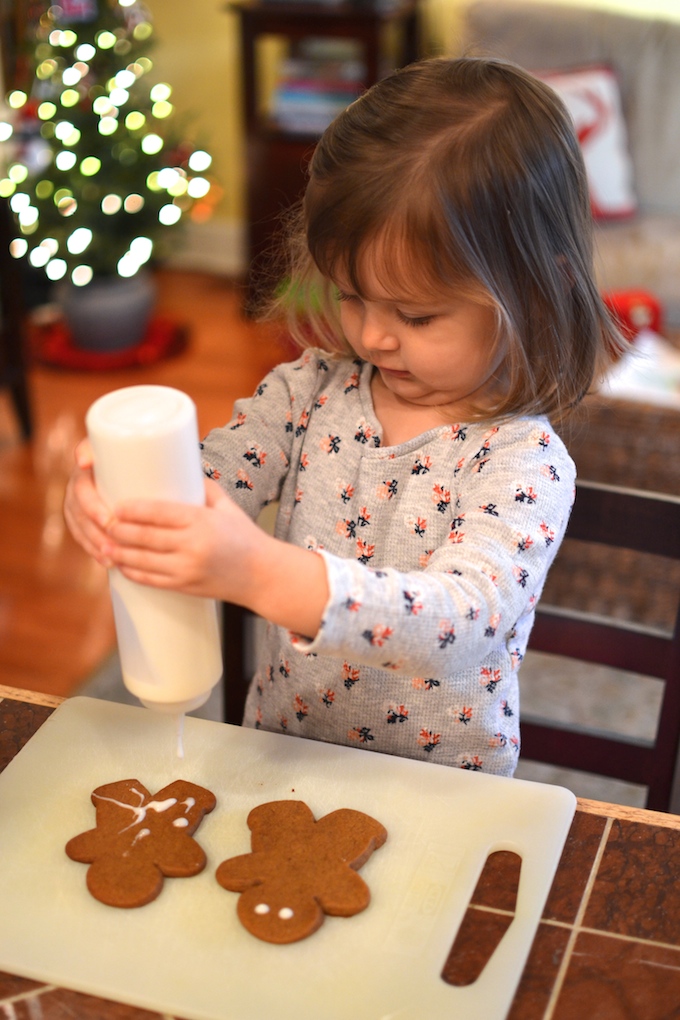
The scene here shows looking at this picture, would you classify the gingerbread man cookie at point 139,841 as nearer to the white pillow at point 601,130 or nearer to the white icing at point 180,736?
the white icing at point 180,736

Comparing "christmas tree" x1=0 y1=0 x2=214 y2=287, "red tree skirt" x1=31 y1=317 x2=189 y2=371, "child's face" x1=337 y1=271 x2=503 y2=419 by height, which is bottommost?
"red tree skirt" x1=31 y1=317 x2=189 y2=371

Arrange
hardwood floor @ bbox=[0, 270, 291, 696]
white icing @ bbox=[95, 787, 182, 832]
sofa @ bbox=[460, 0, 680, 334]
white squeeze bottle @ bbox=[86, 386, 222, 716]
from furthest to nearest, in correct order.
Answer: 1. sofa @ bbox=[460, 0, 680, 334]
2. hardwood floor @ bbox=[0, 270, 291, 696]
3. white icing @ bbox=[95, 787, 182, 832]
4. white squeeze bottle @ bbox=[86, 386, 222, 716]

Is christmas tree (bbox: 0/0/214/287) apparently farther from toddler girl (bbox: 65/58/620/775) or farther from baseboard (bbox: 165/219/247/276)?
toddler girl (bbox: 65/58/620/775)

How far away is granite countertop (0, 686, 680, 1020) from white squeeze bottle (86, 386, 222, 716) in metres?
0.21

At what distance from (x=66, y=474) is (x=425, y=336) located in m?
2.09

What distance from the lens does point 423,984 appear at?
2.30 feet

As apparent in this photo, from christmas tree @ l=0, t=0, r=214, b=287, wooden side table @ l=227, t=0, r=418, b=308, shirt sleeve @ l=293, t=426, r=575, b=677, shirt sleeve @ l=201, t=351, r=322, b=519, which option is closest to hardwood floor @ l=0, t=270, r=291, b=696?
wooden side table @ l=227, t=0, r=418, b=308

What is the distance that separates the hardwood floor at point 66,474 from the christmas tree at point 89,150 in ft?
1.13

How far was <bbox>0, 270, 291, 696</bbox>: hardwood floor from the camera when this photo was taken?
87.8 inches

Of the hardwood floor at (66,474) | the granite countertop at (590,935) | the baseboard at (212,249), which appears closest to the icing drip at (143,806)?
the granite countertop at (590,935)

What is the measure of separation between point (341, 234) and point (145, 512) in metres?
0.32

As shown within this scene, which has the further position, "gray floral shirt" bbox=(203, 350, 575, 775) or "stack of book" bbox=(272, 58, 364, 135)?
"stack of book" bbox=(272, 58, 364, 135)

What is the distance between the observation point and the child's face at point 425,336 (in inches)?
35.1

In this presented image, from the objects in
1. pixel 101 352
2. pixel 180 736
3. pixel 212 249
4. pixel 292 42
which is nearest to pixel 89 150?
pixel 101 352
